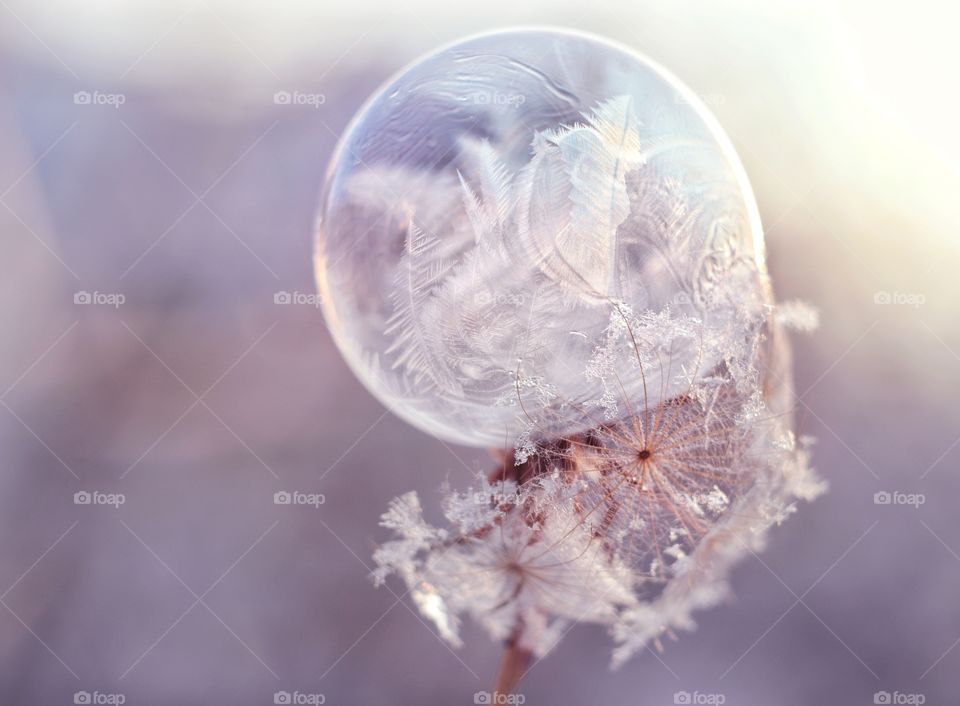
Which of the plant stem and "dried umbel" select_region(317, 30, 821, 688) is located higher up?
"dried umbel" select_region(317, 30, 821, 688)

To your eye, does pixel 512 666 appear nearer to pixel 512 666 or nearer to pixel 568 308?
pixel 512 666

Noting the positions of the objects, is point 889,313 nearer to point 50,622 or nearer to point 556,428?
point 556,428

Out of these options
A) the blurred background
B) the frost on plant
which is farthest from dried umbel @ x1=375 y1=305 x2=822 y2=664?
the blurred background

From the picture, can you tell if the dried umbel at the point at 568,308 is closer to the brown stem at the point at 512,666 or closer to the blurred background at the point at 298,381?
the brown stem at the point at 512,666

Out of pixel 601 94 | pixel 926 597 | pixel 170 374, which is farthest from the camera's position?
pixel 170 374

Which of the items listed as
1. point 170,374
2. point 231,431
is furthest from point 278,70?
point 231,431

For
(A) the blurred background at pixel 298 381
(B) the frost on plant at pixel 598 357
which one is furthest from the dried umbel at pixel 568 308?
(A) the blurred background at pixel 298 381

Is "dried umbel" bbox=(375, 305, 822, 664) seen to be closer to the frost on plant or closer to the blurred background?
the frost on plant
